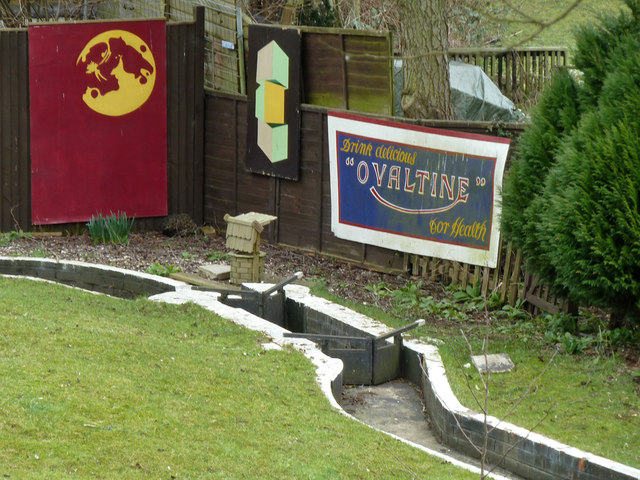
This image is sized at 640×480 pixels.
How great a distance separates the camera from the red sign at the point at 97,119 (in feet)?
48.9

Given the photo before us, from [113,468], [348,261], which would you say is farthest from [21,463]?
[348,261]

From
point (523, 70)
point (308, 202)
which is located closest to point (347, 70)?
point (308, 202)

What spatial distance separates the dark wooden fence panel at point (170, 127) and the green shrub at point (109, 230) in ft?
2.85

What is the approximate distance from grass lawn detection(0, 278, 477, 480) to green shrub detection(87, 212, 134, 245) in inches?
201

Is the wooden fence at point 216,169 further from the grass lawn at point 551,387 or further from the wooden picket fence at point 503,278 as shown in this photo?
the grass lawn at point 551,387

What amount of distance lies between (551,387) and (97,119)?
29.9ft

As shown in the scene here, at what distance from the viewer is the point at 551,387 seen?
859cm

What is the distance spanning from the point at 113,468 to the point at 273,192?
9207 mm

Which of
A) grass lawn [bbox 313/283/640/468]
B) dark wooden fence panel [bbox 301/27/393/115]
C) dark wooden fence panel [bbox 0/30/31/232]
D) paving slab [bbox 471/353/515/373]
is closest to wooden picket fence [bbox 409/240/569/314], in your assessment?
grass lawn [bbox 313/283/640/468]

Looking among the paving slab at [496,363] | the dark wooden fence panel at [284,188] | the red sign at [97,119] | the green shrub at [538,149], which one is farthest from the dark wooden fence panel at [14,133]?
the paving slab at [496,363]

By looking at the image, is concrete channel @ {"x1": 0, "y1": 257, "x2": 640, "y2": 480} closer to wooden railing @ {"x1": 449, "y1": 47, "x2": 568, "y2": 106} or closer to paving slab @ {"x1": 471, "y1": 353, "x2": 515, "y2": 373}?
paving slab @ {"x1": 471, "y1": 353, "x2": 515, "y2": 373}

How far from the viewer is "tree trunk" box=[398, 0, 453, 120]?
13148 mm

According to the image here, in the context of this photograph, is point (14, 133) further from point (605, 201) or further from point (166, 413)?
point (605, 201)

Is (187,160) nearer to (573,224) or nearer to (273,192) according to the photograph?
(273,192)
